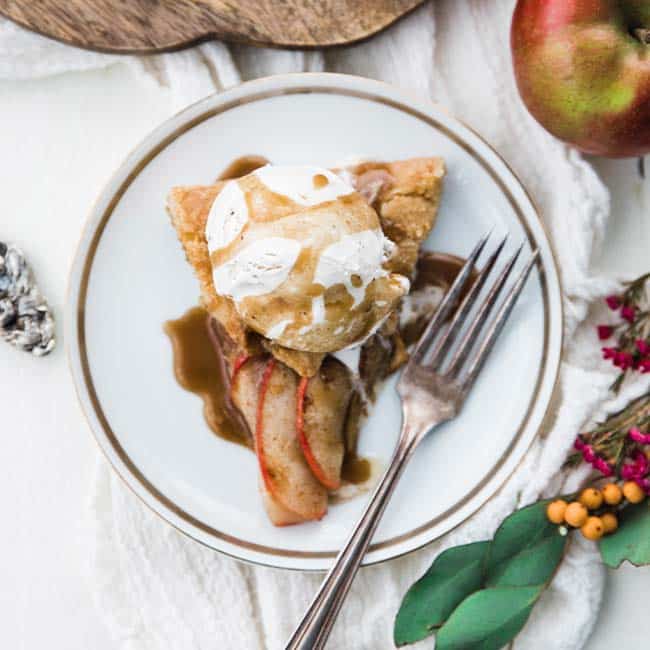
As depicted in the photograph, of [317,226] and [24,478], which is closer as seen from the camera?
[317,226]

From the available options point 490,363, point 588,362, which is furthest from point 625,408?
point 490,363

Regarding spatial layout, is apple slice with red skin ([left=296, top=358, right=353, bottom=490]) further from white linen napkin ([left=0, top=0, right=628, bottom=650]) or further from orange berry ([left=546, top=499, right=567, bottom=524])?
orange berry ([left=546, top=499, right=567, bottom=524])

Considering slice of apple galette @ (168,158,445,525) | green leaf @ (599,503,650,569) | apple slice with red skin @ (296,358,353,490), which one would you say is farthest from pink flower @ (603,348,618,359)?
apple slice with red skin @ (296,358,353,490)

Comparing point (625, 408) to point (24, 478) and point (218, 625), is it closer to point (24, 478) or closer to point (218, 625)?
point (218, 625)

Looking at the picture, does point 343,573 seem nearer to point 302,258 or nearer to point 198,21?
A: point 302,258

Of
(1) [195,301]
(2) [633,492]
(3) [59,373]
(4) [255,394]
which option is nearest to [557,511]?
(2) [633,492]

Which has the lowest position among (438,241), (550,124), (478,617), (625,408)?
(478,617)

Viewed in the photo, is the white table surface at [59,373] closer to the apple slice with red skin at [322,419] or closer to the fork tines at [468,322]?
the fork tines at [468,322]
